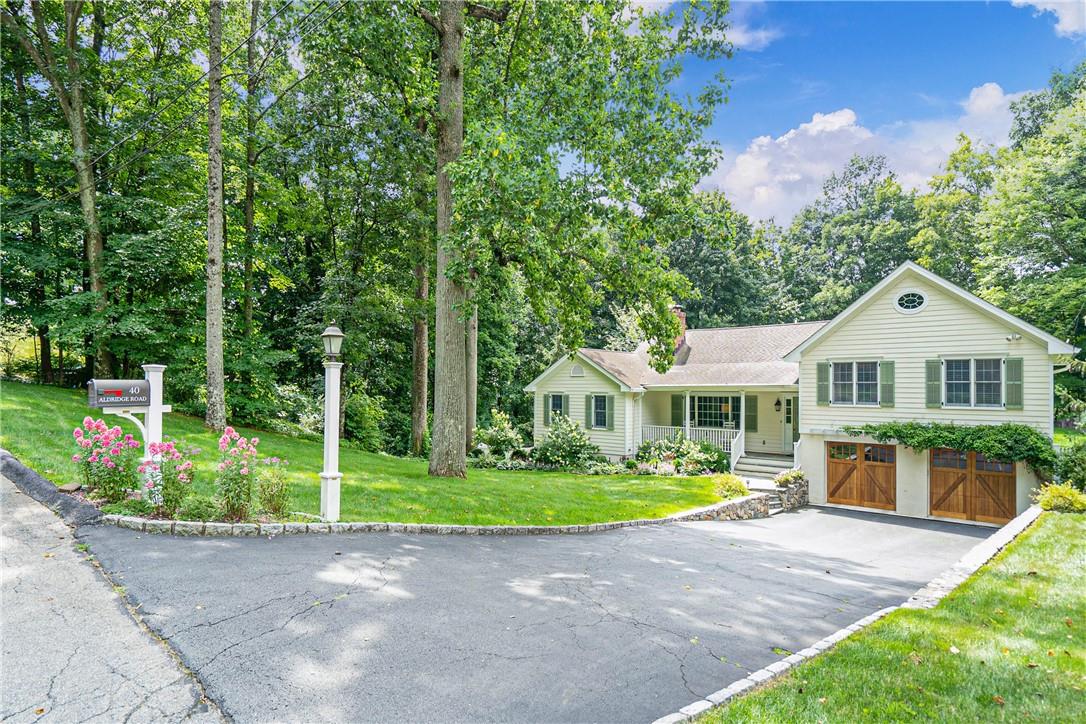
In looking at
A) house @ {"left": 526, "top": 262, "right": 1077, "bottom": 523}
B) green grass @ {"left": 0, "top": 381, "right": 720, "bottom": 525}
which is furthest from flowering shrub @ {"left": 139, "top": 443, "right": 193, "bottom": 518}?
house @ {"left": 526, "top": 262, "right": 1077, "bottom": 523}

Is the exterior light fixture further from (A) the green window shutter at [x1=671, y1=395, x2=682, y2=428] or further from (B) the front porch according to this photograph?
(A) the green window shutter at [x1=671, y1=395, x2=682, y2=428]

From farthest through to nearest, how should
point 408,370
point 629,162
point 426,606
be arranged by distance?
1. point 408,370
2. point 629,162
3. point 426,606

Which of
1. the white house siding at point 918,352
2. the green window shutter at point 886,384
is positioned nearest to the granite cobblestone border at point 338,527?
the white house siding at point 918,352

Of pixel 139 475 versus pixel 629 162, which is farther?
pixel 629 162

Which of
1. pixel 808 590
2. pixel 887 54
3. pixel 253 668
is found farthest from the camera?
pixel 887 54

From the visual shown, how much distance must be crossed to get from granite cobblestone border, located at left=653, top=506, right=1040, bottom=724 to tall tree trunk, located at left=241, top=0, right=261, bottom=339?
17264 millimetres

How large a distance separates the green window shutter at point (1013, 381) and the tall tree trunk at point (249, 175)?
21.7 m

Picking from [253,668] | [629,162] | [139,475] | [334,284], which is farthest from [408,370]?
[253,668]

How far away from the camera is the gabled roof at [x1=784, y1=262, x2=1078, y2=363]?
12836 mm

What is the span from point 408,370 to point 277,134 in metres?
10.9

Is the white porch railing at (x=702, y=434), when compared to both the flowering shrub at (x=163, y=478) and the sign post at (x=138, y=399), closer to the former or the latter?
the flowering shrub at (x=163, y=478)

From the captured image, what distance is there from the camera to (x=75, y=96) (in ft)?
47.4

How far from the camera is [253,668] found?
3.55 meters

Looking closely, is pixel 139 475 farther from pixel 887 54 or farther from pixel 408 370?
pixel 408 370
